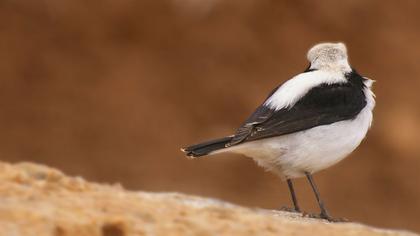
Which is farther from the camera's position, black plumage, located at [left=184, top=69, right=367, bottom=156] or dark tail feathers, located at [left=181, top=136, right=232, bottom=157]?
dark tail feathers, located at [left=181, top=136, right=232, bottom=157]

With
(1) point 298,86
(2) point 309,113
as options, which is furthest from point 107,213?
(1) point 298,86

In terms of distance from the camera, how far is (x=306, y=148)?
7.96 meters

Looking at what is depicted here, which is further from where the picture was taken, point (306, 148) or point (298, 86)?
point (298, 86)

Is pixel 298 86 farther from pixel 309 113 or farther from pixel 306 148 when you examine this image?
pixel 306 148

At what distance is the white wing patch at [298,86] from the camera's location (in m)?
8.17

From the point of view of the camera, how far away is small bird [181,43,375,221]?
7969 millimetres

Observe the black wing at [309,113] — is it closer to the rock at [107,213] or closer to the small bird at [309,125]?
the small bird at [309,125]

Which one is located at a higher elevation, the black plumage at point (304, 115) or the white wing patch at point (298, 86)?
the white wing patch at point (298, 86)

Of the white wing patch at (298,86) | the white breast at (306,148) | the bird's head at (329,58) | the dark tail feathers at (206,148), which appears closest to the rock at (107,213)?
the white breast at (306,148)

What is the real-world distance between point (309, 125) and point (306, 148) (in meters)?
0.14

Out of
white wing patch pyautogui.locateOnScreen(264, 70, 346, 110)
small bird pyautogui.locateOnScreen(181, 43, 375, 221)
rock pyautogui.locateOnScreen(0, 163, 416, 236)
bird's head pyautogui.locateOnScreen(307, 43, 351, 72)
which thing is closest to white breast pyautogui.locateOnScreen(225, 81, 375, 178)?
small bird pyautogui.locateOnScreen(181, 43, 375, 221)

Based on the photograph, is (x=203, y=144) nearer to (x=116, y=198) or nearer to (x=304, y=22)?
(x=116, y=198)

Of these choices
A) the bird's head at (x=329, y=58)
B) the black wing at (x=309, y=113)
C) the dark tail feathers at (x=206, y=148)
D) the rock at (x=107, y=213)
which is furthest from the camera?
the bird's head at (x=329, y=58)

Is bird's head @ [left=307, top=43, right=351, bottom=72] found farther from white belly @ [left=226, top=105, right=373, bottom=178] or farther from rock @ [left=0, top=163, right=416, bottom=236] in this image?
rock @ [left=0, top=163, right=416, bottom=236]
